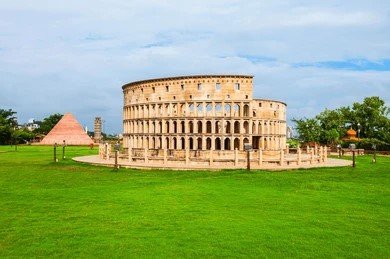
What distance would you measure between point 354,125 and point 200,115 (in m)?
40.2

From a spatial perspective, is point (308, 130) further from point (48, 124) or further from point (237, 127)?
point (48, 124)

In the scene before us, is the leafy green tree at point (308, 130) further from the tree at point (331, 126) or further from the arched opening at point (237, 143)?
the arched opening at point (237, 143)

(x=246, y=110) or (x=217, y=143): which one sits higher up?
(x=246, y=110)

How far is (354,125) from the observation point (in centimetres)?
7406

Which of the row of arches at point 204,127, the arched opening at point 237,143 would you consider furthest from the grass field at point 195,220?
the arched opening at point 237,143

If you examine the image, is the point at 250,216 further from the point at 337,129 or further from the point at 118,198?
the point at 337,129

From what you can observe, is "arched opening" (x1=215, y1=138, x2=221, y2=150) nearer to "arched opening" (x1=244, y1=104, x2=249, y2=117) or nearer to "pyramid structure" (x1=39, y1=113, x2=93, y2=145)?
"arched opening" (x1=244, y1=104, x2=249, y2=117)

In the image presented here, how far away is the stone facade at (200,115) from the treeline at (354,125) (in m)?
17.3

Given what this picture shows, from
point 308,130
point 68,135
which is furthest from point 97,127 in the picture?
point 308,130

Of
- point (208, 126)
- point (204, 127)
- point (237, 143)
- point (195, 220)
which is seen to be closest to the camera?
point (195, 220)

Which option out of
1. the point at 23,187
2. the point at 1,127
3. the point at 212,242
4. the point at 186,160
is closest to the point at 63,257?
the point at 212,242

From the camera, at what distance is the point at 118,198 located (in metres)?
16.6

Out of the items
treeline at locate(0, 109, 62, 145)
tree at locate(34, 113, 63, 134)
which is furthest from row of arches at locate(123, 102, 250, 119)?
tree at locate(34, 113, 63, 134)

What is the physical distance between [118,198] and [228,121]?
3158cm
